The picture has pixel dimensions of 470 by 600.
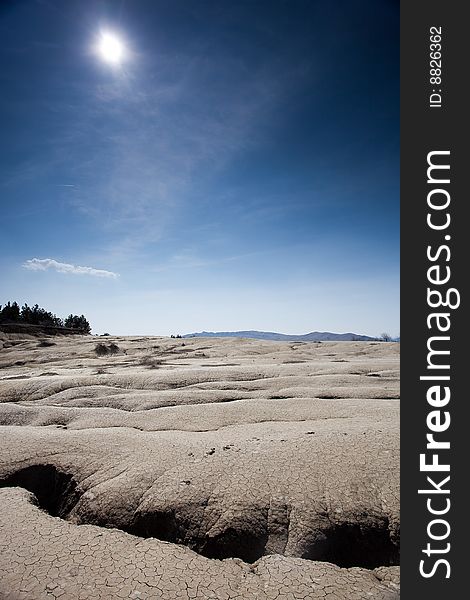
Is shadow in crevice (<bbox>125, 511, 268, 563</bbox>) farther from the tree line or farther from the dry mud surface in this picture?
the tree line

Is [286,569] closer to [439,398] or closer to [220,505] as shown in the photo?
[220,505]

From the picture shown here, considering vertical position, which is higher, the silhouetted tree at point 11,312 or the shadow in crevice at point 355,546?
the silhouetted tree at point 11,312

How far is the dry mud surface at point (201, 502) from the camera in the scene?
1629 millimetres

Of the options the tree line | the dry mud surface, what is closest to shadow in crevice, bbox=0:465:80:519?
the dry mud surface

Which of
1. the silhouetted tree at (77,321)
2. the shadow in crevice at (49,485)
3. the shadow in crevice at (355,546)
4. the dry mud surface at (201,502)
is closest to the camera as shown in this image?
the dry mud surface at (201,502)

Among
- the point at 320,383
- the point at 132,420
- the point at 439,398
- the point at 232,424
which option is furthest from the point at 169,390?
the point at 439,398

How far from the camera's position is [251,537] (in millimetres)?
1950

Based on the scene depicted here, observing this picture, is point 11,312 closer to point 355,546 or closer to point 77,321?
point 77,321

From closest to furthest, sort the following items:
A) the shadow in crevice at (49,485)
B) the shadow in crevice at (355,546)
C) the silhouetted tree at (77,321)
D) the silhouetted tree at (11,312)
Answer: the shadow in crevice at (355,546) < the shadow in crevice at (49,485) < the silhouetted tree at (11,312) < the silhouetted tree at (77,321)

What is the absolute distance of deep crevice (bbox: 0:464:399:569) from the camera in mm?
1872

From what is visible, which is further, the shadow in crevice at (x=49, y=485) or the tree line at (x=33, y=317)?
the tree line at (x=33, y=317)

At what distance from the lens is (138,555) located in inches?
70.0

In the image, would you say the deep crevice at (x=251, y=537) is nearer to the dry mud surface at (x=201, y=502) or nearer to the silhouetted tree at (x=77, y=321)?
the dry mud surface at (x=201, y=502)

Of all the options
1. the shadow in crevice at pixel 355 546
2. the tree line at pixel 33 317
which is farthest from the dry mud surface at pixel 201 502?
the tree line at pixel 33 317
